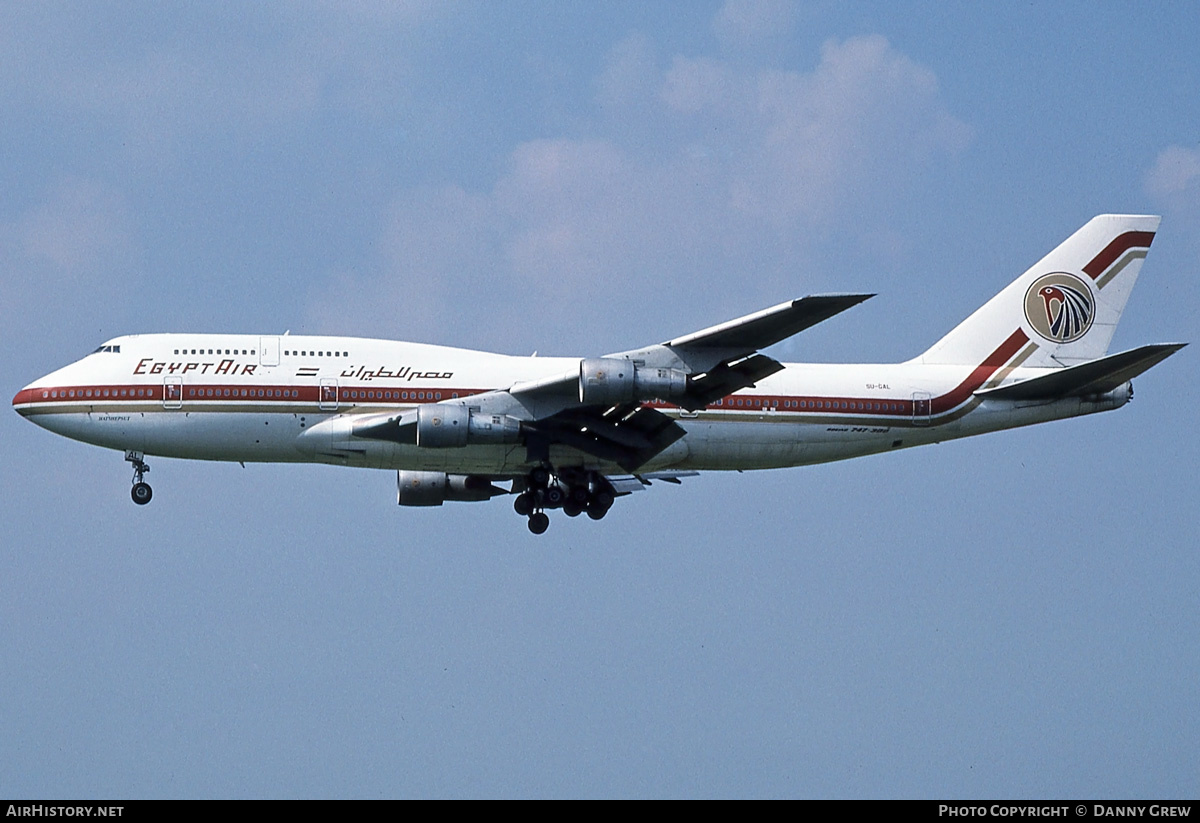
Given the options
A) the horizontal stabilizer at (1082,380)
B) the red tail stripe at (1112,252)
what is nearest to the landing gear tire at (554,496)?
the horizontal stabilizer at (1082,380)

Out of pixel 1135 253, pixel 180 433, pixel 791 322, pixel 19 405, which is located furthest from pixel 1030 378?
pixel 19 405

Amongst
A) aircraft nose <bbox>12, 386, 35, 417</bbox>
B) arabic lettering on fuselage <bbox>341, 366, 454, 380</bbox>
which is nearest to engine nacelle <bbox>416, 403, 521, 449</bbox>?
arabic lettering on fuselage <bbox>341, 366, 454, 380</bbox>

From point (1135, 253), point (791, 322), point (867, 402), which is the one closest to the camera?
point (791, 322)

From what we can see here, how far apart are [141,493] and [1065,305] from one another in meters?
28.1

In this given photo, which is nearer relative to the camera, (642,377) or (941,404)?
(642,377)

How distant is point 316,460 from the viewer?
4541cm

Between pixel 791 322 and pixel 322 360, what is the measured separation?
1336 centimetres

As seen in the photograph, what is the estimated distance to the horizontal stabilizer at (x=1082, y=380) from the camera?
4422cm

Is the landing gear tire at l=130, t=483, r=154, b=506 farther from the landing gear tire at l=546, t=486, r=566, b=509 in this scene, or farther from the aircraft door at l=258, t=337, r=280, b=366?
the landing gear tire at l=546, t=486, r=566, b=509

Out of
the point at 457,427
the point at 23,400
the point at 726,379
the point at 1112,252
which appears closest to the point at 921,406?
the point at 726,379

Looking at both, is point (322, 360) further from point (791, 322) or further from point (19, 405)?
point (791, 322)

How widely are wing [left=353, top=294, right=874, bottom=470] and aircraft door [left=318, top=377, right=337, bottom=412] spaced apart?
116 centimetres

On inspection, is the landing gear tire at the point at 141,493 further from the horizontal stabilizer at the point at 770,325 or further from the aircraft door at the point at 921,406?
the aircraft door at the point at 921,406
